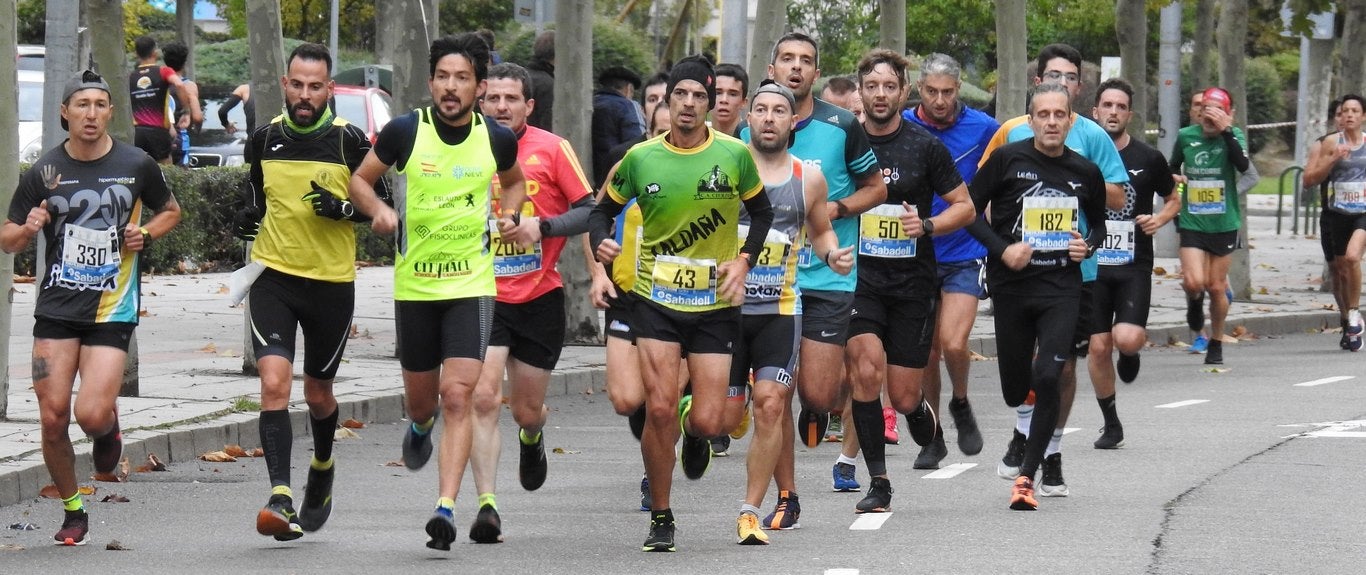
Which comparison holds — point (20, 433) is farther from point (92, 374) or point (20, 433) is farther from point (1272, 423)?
point (1272, 423)

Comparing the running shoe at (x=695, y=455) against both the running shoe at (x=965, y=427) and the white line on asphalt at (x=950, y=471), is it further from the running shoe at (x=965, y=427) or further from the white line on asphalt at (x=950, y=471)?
the running shoe at (x=965, y=427)

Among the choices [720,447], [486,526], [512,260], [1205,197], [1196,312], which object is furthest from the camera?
[1196,312]

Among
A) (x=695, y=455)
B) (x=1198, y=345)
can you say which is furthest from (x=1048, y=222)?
(x=1198, y=345)

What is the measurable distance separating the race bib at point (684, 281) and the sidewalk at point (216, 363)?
3120 millimetres

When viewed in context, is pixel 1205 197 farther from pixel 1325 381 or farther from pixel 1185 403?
pixel 1185 403

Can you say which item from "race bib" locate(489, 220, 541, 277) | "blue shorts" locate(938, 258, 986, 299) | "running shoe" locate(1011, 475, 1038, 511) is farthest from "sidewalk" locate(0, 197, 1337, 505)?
"running shoe" locate(1011, 475, 1038, 511)

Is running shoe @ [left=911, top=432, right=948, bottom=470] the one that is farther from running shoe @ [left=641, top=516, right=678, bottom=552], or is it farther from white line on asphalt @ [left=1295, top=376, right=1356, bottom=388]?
white line on asphalt @ [left=1295, top=376, right=1356, bottom=388]

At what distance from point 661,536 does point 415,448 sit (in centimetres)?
125

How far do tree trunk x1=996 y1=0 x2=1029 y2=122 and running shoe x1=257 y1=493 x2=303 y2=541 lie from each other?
11.4 meters

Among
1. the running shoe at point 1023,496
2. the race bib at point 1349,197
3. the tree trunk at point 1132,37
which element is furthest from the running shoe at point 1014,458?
the tree trunk at point 1132,37

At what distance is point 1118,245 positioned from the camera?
37.7 feet

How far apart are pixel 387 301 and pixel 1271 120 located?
41.4m

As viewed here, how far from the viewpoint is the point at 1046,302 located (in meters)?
9.27

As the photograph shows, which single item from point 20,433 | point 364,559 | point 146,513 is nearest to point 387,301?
point 20,433
